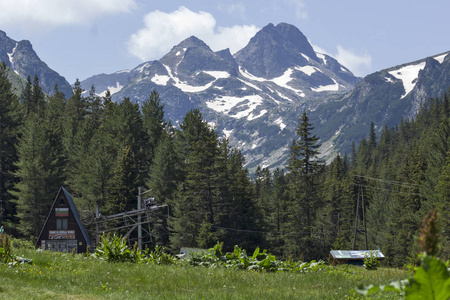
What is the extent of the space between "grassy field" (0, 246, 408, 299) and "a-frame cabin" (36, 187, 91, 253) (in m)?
36.0

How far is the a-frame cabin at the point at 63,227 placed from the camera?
48688 millimetres

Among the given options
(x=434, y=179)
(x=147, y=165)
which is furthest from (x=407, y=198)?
(x=147, y=165)

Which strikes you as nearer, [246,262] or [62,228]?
[246,262]

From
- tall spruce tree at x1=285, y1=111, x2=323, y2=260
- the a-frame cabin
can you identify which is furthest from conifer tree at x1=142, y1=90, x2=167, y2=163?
tall spruce tree at x1=285, y1=111, x2=323, y2=260

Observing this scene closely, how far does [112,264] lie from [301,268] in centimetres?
637

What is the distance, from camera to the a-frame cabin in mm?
48688

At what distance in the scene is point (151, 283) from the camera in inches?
453

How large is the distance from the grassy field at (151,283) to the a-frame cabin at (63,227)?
36.0 metres

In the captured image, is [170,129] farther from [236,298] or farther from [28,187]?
[236,298]

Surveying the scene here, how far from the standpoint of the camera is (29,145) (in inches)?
2435

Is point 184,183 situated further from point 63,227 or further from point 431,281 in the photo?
point 431,281

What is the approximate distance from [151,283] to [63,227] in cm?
4076

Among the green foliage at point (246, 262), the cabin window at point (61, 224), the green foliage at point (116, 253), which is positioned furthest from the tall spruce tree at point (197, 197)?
the green foliage at point (116, 253)

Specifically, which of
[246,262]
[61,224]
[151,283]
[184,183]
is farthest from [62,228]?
[151,283]
